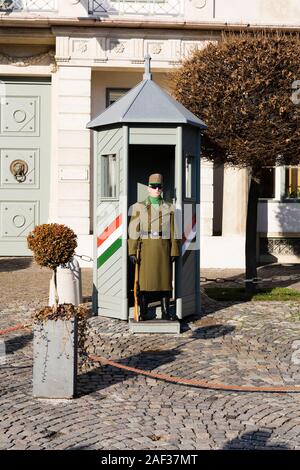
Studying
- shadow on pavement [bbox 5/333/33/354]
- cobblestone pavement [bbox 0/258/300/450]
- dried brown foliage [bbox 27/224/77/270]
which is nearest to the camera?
cobblestone pavement [bbox 0/258/300/450]

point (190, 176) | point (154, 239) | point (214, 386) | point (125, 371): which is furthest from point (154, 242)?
point (214, 386)

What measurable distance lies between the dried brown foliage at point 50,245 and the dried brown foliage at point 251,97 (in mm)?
3186

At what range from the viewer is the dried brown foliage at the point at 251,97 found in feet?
32.2

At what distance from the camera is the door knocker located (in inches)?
647

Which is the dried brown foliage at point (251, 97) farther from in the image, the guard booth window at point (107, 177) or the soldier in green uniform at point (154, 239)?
the soldier in green uniform at point (154, 239)

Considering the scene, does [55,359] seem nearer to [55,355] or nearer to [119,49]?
[55,355]

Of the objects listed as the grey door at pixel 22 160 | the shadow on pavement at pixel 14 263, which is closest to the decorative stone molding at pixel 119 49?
the grey door at pixel 22 160

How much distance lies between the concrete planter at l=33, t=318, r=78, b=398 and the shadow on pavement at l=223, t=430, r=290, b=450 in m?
1.50

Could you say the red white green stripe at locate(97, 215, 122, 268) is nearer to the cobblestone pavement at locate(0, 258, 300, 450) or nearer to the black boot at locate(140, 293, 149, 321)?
the black boot at locate(140, 293, 149, 321)

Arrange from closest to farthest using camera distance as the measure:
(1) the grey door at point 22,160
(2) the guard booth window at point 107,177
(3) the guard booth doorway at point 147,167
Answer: (2) the guard booth window at point 107,177 → (3) the guard booth doorway at point 147,167 → (1) the grey door at point 22,160

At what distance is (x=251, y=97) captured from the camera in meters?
9.88

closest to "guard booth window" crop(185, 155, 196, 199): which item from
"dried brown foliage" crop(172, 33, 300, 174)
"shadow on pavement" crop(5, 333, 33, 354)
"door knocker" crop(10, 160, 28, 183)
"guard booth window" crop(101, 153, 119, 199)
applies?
"guard booth window" crop(101, 153, 119, 199)

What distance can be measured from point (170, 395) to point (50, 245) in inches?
103
